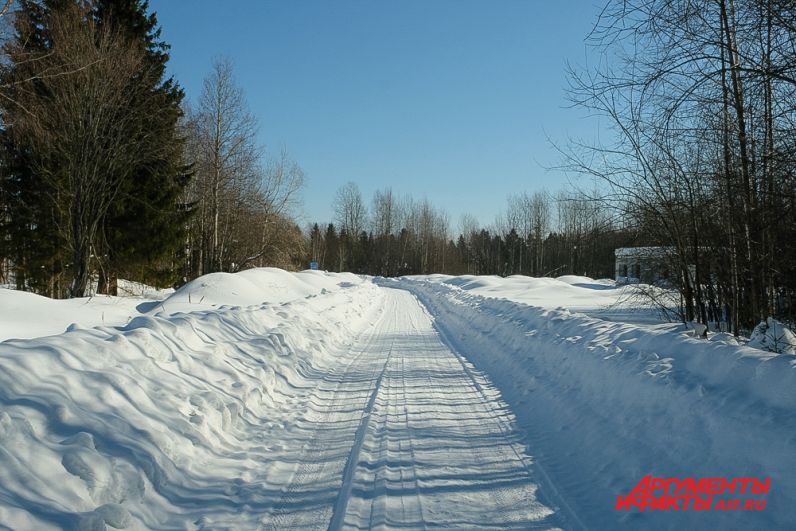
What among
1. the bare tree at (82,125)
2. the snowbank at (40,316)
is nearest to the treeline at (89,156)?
the bare tree at (82,125)

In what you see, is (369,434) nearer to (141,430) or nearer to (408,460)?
(408,460)

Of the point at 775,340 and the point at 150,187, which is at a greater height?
the point at 150,187

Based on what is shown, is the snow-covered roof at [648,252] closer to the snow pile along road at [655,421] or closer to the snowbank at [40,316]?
the snow pile along road at [655,421]

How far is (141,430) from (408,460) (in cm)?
243

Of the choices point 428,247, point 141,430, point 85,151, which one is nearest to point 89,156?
point 85,151

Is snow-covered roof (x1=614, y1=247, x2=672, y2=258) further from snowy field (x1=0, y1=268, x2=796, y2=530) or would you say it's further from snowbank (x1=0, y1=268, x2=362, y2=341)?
snowbank (x1=0, y1=268, x2=362, y2=341)

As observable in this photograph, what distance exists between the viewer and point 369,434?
5.21 m

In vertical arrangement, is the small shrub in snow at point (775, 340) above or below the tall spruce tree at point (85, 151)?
below

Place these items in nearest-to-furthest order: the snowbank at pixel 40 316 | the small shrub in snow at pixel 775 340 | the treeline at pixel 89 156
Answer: the small shrub in snow at pixel 775 340, the snowbank at pixel 40 316, the treeline at pixel 89 156

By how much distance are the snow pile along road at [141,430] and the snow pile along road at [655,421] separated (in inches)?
107

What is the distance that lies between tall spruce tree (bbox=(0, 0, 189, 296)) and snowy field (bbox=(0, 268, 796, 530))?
13.8 metres

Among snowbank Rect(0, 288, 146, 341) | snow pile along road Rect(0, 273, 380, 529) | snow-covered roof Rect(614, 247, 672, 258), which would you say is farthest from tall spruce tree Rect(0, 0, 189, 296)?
snow-covered roof Rect(614, 247, 672, 258)

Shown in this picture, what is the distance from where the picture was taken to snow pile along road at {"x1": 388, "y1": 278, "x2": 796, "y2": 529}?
135 inches

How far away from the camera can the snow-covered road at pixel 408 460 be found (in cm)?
354
